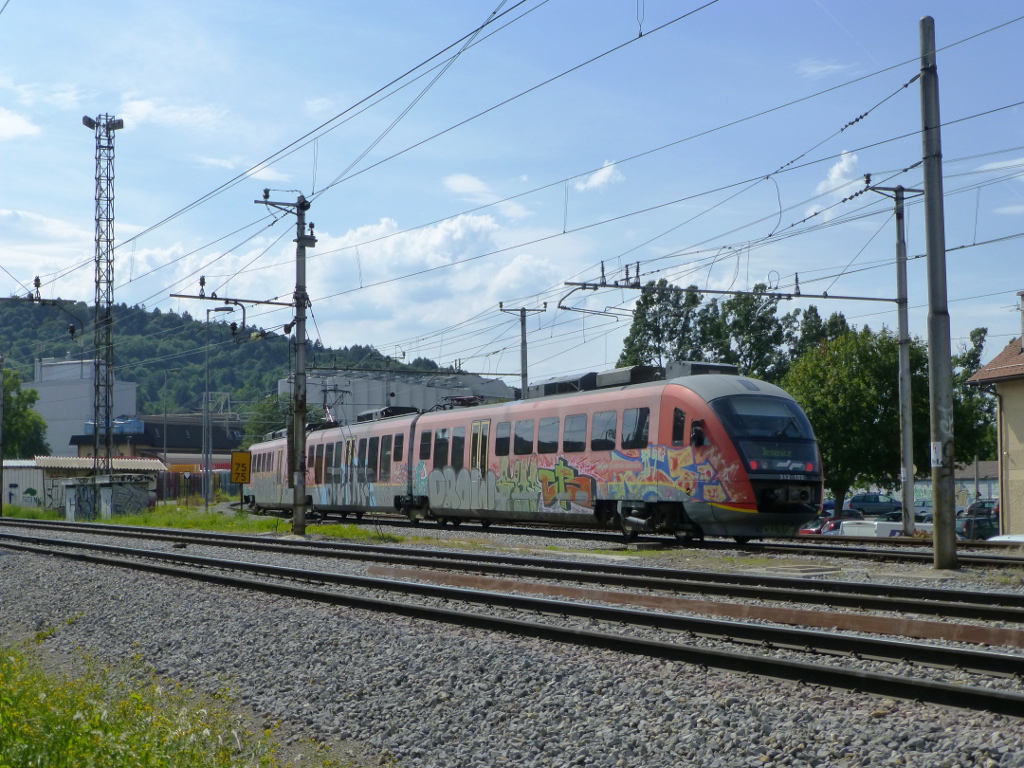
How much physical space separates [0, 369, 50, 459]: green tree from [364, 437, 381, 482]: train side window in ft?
252

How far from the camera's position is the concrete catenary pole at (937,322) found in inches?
617

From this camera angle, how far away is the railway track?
755 centimetres

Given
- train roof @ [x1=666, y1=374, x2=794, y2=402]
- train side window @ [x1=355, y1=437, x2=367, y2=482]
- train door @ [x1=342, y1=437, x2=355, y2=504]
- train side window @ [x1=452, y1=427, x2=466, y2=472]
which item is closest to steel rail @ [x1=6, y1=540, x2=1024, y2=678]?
train roof @ [x1=666, y1=374, x2=794, y2=402]

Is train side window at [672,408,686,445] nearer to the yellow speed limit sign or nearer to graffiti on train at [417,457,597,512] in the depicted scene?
graffiti on train at [417,457,597,512]

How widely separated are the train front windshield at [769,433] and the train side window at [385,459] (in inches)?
541

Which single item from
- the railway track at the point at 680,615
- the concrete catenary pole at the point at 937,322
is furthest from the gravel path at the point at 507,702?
the concrete catenary pole at the point at 937,322

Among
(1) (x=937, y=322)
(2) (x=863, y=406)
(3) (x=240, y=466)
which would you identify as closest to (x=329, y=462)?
(3) (x=240, y=466)

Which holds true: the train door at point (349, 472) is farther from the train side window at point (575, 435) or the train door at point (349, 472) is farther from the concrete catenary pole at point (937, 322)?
the concrete catenary pole at point (937, 322)

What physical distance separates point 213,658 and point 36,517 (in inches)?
1716

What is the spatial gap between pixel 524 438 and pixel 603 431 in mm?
3107

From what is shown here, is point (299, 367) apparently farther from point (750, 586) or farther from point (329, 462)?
point (750, 586)

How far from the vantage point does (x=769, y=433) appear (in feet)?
64.4

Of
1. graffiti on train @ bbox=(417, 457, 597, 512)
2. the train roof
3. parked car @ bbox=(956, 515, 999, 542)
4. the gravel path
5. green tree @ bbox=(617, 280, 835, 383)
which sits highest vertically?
green tree @ bbox=(617, 280, 835, 383)

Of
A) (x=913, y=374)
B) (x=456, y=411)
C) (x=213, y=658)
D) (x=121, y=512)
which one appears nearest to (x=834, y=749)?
(x=213, y=658)
